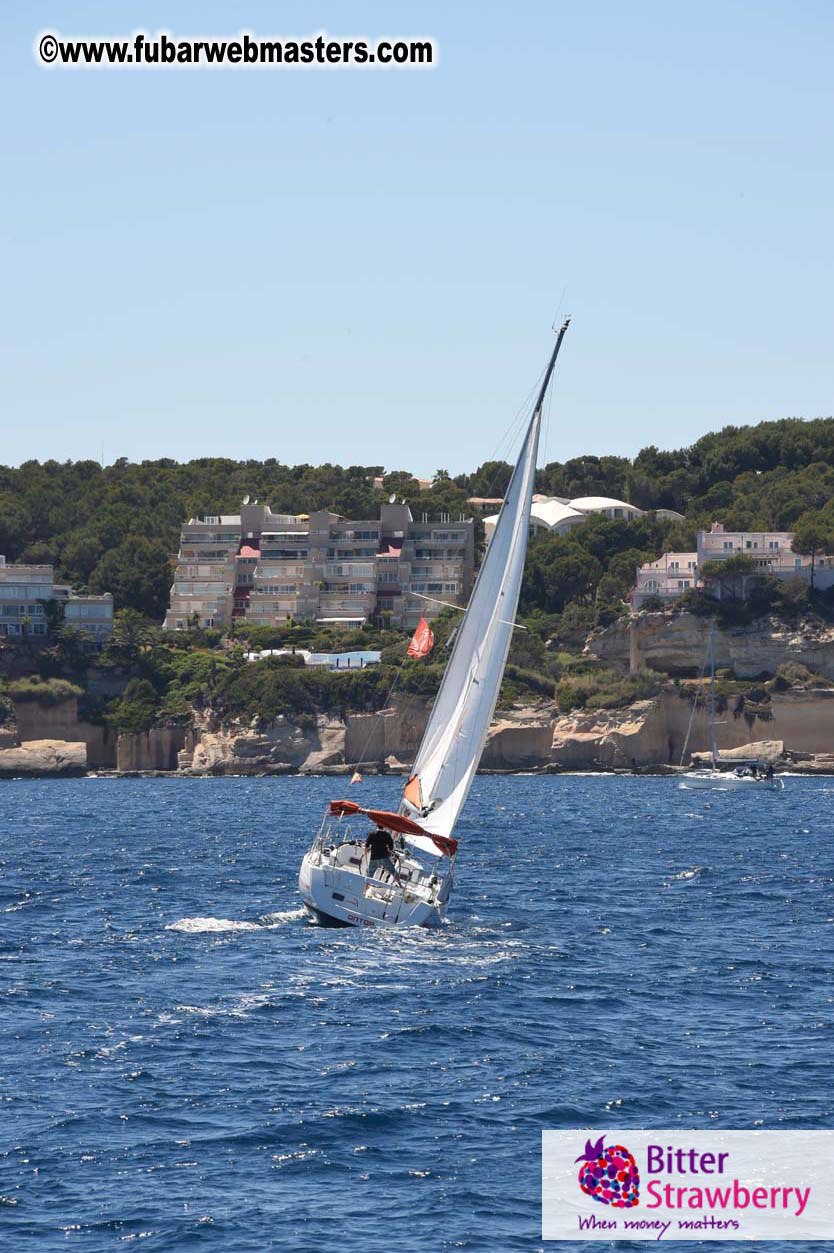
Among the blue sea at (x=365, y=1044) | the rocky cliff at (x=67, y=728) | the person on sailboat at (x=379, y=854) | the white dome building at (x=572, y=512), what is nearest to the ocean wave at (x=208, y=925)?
the blue sea at (x=365, y=1044)

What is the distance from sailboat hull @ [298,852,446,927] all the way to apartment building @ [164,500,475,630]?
13093 centimetres

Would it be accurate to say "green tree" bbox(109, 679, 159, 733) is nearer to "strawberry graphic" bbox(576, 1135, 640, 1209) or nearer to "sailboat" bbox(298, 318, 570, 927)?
"sailboat" bbox(298, 318, 570, 927)

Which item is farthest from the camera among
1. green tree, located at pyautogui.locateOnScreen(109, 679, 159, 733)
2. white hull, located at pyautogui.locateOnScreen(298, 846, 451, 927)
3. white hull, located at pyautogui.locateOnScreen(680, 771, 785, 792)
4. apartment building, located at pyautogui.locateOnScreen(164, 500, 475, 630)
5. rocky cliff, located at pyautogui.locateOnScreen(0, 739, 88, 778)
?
apartment building, located at pyautogui.locateOnScreen(164, 500, 475, 630)

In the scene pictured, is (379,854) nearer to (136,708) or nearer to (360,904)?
(360,904)

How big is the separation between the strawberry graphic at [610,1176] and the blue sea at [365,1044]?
0.71m

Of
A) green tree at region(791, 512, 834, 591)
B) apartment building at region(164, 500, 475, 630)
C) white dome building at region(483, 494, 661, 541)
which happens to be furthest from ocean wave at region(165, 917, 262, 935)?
white dome building at region(483, 494, 661, 541)

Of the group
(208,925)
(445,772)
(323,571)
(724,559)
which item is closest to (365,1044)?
(445,772)

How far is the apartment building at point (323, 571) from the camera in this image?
177 m

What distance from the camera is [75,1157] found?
2470cm

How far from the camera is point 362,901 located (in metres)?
42.2

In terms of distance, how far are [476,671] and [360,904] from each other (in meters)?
6.27

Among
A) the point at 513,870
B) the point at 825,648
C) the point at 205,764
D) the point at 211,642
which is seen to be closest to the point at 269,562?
the point at 211,642

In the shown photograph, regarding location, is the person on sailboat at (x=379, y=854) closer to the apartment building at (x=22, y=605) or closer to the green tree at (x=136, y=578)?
the apartment building at (x=22, y=605)

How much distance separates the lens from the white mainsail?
43.8 metres
